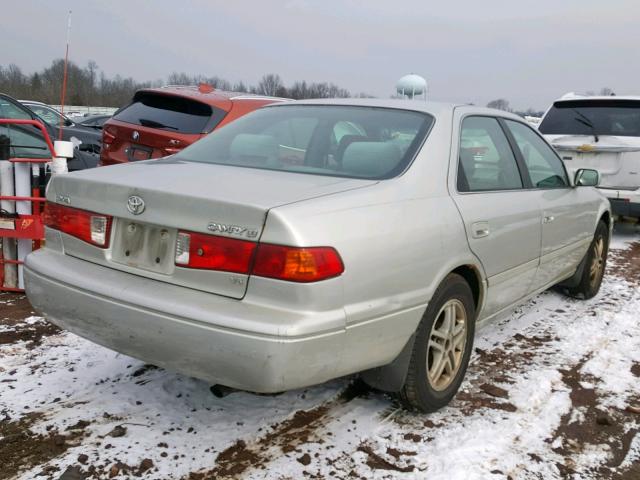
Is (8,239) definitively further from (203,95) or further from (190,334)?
(190,334)

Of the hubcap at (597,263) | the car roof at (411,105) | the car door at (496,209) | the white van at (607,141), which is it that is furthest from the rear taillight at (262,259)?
the white van at (607,141)

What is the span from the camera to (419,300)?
2.61 metres

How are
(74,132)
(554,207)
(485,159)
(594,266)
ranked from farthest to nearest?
(74,132), (594,266), (554,207), (485,159)

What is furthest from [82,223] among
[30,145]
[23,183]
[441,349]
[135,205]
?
[30,145]

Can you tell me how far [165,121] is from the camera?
19.7ft

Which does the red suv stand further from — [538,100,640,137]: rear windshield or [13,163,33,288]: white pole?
[538,100,640,137]: rear windshield

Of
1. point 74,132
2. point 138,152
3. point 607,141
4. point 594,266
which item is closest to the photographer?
point 594,266

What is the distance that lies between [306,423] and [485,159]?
1.80 meters

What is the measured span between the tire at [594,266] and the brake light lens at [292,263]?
11.7 feet

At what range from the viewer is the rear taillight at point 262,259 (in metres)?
2.14

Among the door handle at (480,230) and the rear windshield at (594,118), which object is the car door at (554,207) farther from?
the rear windshield at (594,118)

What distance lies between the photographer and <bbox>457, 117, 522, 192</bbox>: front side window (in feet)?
10.4

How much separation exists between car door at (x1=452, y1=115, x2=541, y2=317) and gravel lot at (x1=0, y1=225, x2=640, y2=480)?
1.86ft

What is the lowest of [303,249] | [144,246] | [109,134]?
[144,246]
